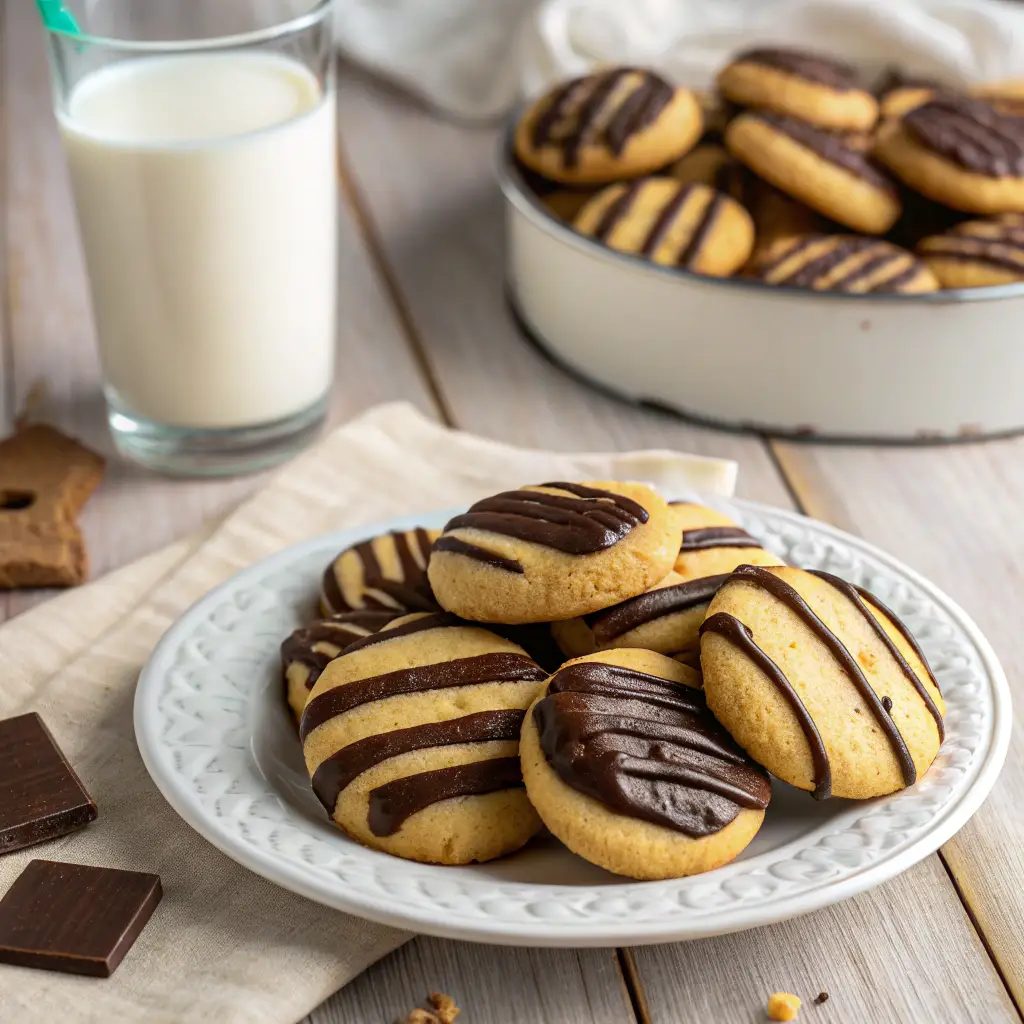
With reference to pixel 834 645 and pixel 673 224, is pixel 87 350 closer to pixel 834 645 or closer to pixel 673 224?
pixel 673 224

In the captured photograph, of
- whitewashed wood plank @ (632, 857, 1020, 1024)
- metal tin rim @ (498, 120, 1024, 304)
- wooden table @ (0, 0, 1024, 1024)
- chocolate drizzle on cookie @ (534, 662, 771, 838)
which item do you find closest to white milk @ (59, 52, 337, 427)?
wooden table @ (0, 0, 1024, 1024)

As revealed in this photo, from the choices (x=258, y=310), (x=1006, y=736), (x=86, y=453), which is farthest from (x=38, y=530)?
(x=1006, y=736)

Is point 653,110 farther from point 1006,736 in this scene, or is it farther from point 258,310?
point 1006,736

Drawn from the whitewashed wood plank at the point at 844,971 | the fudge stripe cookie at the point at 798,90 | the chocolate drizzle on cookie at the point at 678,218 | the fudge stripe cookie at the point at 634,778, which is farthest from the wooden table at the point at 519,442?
the fudge stripe cookie at the point at 798,90

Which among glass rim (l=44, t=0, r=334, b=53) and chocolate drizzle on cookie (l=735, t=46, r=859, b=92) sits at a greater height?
glass rim (l=44, t=0, r=334, b=53)

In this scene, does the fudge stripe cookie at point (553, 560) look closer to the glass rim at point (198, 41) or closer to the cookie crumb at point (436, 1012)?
the cookie crumb at point (436, 1012)

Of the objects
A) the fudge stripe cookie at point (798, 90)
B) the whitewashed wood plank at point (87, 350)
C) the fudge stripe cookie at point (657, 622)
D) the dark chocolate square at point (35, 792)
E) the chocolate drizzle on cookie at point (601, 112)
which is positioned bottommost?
the whitewashed wood plank at point (87, 350)

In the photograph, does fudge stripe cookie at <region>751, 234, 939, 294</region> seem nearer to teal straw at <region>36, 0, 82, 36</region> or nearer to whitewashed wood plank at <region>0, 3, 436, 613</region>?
whitewashed wood plank at <region>0, 3, 436, 613</region>

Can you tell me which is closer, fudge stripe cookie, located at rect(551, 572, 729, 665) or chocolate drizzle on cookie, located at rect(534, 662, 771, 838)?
chocolate drizzle on cookie, located at rect(534, 662, 771, 838)
